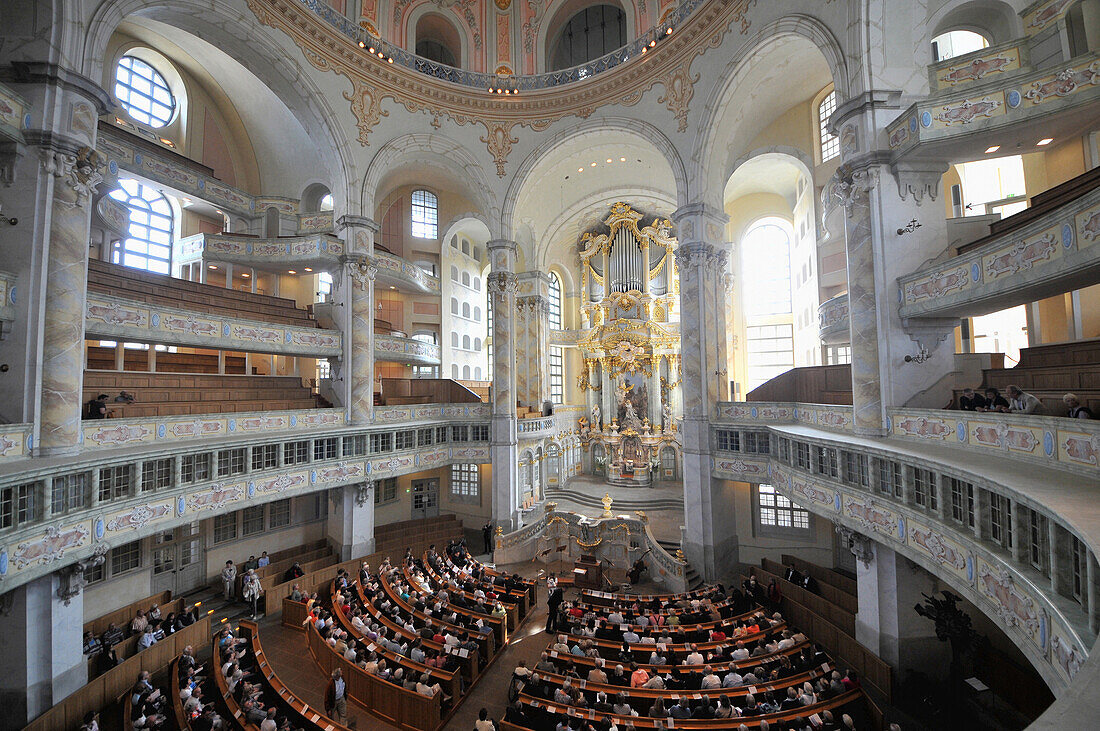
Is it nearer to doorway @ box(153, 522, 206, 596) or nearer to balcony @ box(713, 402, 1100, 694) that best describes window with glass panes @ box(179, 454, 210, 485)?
doorway @ box(153, 522, 206, 596)

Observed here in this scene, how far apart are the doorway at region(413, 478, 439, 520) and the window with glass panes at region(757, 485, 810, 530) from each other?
14091 millimetres

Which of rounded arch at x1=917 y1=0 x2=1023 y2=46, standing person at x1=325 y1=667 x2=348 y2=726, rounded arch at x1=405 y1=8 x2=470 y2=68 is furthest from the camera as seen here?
rounded arch at x1=405 y1=8 x2=470 y2=68

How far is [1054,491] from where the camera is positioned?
4.87m

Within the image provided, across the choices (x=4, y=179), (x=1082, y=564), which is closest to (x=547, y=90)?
(x=4, y=179)

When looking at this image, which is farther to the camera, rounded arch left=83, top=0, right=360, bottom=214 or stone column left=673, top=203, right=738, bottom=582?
stone column left=673, top=203, right=738, bottom=582

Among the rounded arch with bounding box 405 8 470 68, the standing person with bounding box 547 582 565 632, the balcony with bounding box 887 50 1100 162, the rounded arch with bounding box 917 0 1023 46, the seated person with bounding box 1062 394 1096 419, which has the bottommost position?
the standing person with bounding box 547 582 565 632

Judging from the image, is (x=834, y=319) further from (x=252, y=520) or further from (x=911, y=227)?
(x=252, y=520)

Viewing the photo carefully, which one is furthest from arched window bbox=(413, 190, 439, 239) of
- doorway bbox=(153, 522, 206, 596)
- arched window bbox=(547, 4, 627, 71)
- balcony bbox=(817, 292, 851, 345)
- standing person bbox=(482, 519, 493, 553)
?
balcony bbox=(817, 292, 851, 345)

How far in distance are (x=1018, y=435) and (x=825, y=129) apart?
14.8 m

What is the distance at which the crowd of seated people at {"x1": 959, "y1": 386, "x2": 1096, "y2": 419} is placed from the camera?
6176 mm

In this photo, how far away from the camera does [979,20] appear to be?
1184 cm

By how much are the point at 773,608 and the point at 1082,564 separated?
9.42m

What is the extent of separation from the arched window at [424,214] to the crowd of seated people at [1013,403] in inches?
894

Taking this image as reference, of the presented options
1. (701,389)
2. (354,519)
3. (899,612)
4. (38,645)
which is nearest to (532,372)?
(701,389)
